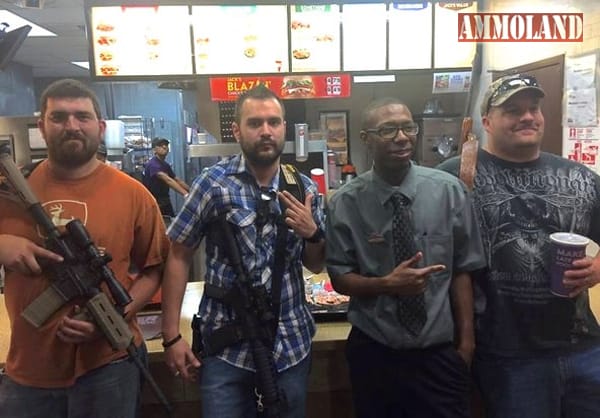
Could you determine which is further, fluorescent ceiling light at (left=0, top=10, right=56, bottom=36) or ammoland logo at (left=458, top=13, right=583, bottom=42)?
fluorescent ceiling light at (left=0, top=10, right=56, bottom=36)

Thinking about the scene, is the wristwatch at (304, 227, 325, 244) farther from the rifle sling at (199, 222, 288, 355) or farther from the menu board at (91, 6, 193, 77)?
the menu board at (91, 6, 193, 77)

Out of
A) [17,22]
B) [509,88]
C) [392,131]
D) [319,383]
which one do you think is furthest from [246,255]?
[17,22]

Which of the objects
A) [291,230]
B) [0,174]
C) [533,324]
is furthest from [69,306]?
[533,324]

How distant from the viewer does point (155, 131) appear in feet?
35.3

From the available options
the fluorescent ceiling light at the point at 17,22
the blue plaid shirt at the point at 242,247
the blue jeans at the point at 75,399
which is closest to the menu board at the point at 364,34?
the blue plaid shirt at the point at 242,247

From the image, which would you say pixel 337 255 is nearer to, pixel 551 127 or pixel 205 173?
pixel 205 173

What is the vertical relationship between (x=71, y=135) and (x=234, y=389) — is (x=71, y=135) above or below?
above

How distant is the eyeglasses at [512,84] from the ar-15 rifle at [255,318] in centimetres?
99

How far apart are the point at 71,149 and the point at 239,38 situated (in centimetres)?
183

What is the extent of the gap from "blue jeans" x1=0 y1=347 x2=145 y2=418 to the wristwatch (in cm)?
66

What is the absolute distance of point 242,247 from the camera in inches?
66.7

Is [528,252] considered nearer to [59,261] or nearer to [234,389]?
[234,389]

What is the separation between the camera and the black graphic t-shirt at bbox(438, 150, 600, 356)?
5.72ft

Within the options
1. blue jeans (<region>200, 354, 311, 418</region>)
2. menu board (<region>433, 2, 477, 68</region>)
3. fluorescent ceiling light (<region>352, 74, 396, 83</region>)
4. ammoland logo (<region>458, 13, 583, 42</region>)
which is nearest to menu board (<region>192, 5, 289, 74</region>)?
fluorescent ceiling light (<region>352, 74, 396, 83</region>)
